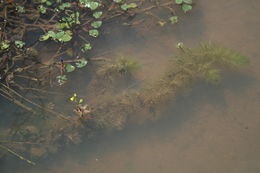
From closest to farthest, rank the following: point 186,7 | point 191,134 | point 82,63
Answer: point 191,134
point 82,63
point 186,7

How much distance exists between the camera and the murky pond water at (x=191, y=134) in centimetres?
360

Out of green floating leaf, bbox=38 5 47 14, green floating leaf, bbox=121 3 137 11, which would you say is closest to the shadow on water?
green floating leaf, bbox=121 3 137 11

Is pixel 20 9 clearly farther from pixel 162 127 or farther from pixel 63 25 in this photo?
pixel 162 127

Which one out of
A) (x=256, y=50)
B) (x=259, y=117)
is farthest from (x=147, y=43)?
(x=259, y=117)

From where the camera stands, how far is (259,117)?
3.78 m

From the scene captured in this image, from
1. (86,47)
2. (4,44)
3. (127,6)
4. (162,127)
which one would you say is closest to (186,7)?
(127,6)

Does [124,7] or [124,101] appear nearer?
[124,101]

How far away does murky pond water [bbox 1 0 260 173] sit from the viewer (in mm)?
3602

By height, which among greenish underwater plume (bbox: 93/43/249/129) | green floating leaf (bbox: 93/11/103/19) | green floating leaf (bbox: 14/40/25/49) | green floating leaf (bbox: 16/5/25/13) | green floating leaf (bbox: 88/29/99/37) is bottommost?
greenish underwater plume (bbox: 93/43/249/129)

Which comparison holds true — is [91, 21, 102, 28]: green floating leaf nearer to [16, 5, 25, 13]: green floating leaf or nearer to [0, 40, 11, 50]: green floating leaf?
[16, 5, 25, 13]: green floating leaf

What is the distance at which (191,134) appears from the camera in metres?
3.77

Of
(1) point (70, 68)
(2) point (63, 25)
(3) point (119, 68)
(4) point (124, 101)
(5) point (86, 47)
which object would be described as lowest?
(4) point (124, 101)

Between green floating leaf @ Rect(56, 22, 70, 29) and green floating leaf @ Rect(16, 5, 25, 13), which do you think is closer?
green floating leaf @ Rect(56, 22, 70, 29)

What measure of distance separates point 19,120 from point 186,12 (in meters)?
2.45
